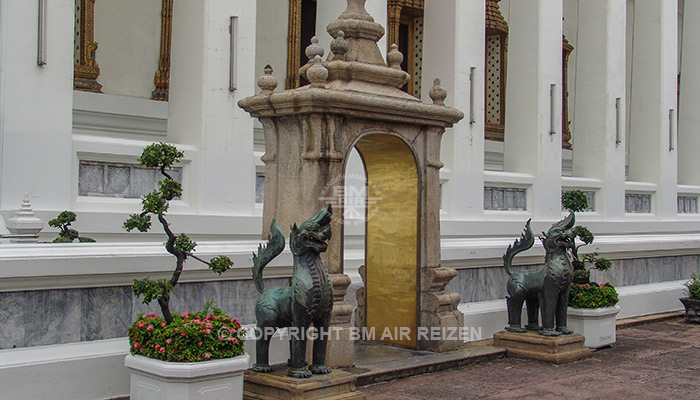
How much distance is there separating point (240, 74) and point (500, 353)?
506 centimetres

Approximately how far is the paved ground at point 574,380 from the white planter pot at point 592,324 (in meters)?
0.17

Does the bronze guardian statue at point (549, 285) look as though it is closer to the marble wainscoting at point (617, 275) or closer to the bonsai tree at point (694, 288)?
the marble wainscoting at point (617, 275)

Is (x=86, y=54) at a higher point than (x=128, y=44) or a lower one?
lower

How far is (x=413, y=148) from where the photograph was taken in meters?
9.50

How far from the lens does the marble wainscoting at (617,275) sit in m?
11.5

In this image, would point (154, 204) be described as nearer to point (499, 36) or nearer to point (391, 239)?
point (391, 239)

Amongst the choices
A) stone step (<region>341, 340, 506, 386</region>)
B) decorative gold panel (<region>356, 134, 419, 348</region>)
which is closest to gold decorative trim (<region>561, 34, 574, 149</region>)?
stone step (<region>341, 340, 506, 386</region>)

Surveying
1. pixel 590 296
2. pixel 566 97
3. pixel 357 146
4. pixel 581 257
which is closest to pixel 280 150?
pixel 357 146

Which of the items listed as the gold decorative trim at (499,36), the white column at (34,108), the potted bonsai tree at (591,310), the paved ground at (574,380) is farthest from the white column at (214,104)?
the gold decorative trim at (499,36)

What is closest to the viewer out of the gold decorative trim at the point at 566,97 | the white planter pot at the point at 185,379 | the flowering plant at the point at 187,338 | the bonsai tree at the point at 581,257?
the white planter pot at the point at 185,379

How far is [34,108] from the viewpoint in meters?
9.78

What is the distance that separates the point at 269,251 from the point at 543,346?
13.6 ft

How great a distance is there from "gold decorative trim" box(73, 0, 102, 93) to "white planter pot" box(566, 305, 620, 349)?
8.15 m

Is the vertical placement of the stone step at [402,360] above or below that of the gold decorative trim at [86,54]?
below
